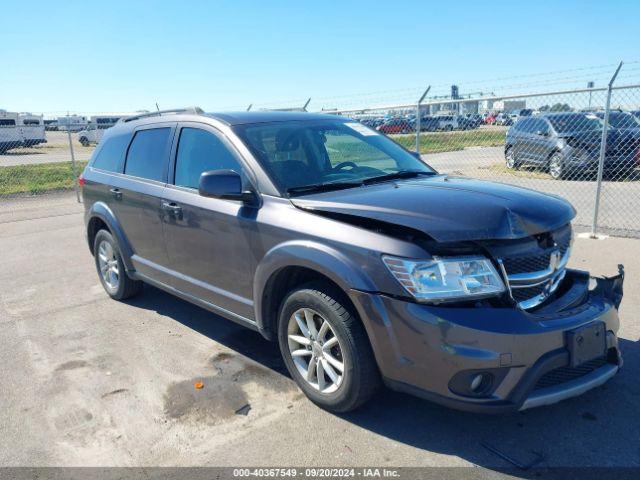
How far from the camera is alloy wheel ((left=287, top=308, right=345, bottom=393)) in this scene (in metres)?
3.23

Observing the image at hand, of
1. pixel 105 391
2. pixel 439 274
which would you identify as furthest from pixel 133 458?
pixel 439 274

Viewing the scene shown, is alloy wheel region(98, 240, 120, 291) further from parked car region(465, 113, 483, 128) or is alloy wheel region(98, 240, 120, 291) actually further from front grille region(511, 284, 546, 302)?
parked car region(465, 113, 483, 128)

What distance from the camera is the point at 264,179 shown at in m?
3.61

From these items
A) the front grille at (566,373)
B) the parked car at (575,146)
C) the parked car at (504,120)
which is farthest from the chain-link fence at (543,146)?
the front grille at (566,373)

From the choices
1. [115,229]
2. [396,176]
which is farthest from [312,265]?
[115,229]

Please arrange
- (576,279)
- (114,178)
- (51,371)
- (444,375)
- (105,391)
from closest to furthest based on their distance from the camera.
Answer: (444,375) → (576,279) → (105,391) → (51,371) → (114,178)

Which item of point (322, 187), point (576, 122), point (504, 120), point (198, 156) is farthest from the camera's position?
point (504, 120)

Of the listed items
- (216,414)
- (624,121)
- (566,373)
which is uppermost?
(624,121)

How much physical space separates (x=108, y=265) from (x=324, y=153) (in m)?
2.85

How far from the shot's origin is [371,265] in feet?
9.41

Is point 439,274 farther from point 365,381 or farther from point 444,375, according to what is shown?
point 365,381

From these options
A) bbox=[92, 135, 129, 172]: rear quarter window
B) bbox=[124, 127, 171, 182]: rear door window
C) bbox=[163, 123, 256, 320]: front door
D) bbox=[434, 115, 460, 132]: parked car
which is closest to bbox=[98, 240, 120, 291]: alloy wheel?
bbox=[92, 135, 129, 172]: rear quarter window

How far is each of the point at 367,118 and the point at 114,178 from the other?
7.66 metres

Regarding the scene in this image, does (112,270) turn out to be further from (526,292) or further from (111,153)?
(526,292)
